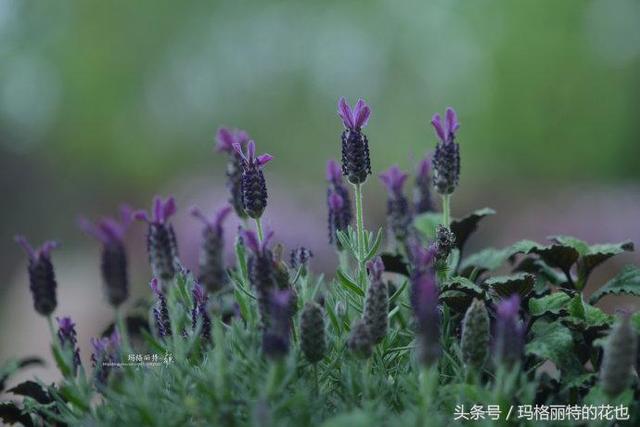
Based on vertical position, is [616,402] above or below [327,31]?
below

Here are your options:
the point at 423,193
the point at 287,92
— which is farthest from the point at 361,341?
the point at 287,92

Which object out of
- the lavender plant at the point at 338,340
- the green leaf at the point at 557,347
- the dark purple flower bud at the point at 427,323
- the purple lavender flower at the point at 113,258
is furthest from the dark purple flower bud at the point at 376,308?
the purple lavender flower at the point at 113,258

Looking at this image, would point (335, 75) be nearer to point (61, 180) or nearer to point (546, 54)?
point (546, 54)

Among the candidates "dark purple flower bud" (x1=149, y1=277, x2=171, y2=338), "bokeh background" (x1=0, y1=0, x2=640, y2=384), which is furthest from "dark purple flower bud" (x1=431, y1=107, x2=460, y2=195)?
"bokeh background" (x1=0, y1=0, x2=640, y2=384)

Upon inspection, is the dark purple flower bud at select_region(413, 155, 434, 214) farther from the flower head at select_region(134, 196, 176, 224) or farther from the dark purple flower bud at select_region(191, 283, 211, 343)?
the flower head at select_region(134, 196, 176, 224)

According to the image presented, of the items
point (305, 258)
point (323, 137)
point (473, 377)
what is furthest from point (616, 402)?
point (323, 137)

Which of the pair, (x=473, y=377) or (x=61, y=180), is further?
(x=61, y=180)

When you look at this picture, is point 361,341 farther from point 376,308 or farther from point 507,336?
point 507,336
